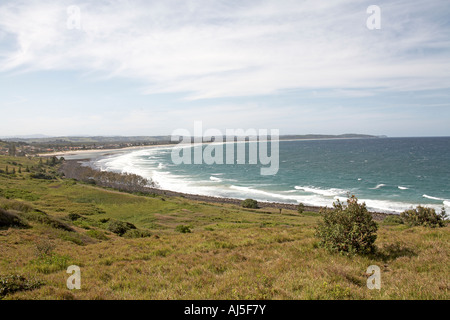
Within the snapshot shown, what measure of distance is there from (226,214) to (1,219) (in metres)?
32.4

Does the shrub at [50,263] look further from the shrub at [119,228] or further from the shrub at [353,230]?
the shrub at [119,228]

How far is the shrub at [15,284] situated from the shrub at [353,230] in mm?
10175

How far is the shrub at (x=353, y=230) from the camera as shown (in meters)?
9.73

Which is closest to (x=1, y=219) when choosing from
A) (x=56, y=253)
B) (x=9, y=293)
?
(x=56, y=253)

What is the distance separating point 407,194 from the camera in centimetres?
6344

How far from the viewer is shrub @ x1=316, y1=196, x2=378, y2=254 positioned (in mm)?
9727

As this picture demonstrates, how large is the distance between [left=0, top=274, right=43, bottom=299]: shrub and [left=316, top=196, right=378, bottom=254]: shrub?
33.4 feet

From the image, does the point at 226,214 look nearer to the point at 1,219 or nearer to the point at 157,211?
the point at 157,211

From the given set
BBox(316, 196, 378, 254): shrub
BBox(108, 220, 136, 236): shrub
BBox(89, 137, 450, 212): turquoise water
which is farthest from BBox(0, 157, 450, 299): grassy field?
BBox(89, 137, 450, 212): turquoise water

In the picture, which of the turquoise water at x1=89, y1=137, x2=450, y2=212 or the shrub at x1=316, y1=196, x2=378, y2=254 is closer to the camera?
the shrub at x1=316, y1=196, x2=378, y2=254

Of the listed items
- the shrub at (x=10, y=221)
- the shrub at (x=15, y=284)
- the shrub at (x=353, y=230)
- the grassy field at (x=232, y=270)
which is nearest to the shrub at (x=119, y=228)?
the shrub at (x=10, y=221)

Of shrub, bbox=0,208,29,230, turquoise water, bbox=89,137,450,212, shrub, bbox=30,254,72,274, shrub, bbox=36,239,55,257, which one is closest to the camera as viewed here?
shrub, bbox=30,254,72,274

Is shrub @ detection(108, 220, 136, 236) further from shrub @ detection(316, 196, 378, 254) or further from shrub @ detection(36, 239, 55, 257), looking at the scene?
shrub @ detection(316, 196, 378, 254)

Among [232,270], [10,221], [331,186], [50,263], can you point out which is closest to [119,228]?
[10,221]
